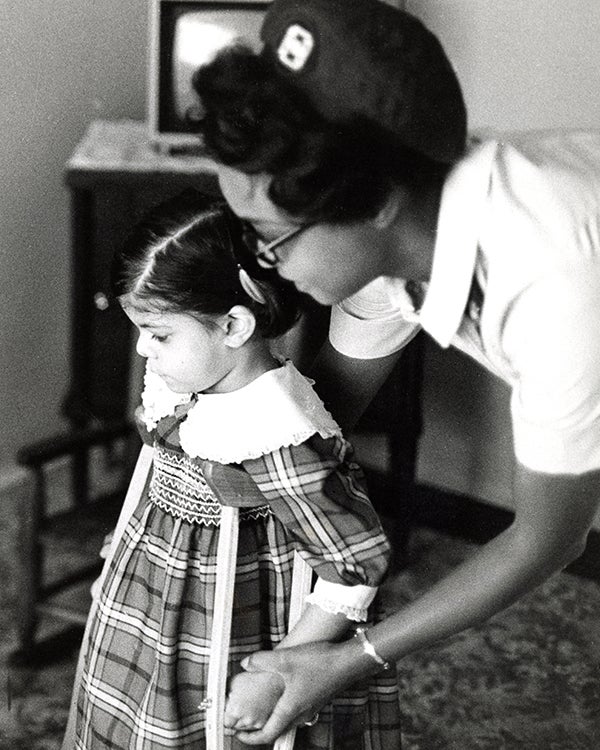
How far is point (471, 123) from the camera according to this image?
8.16 ft

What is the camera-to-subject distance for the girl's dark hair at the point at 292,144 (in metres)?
0.88

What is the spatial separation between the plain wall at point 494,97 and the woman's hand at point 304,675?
120 centimetres

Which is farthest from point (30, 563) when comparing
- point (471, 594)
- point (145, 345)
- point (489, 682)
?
point (471, 594)

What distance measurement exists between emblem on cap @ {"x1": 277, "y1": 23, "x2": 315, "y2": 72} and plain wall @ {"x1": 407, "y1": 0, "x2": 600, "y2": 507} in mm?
1194

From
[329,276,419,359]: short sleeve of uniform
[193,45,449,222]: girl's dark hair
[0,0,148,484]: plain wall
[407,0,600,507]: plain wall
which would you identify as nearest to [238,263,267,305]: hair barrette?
[329,276,419,359]: short sleeve of uniform

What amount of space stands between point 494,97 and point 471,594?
164 cm

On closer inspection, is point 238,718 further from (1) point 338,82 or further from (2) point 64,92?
(2) point 64,92

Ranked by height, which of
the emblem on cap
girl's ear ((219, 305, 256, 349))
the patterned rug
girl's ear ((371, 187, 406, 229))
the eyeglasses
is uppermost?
the emblem on cap

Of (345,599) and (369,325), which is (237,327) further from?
(345,599)

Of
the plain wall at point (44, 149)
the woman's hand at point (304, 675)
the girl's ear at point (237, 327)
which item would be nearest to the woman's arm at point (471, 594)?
the woman's hand at point (304, 675)

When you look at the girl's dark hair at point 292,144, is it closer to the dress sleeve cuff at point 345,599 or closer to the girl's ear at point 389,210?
the girl's ear at point 389,210

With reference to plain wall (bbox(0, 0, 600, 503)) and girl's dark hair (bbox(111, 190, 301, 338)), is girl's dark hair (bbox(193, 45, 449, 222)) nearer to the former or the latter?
girl's dark hair (bbox(111, 190, 301, 338))

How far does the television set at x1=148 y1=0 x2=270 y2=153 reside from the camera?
2.40 metres

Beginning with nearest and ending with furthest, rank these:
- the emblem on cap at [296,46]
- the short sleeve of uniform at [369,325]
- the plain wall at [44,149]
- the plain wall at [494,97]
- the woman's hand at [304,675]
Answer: the emblem on cap at [296,46], the woman's hand at [304,675], the short sleeve of uniform at [369,325], the plain wall at [494,97], the plain wall at [44,149]
